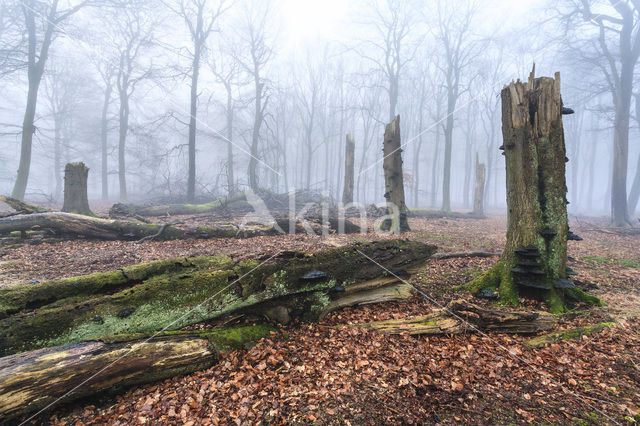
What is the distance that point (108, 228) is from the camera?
8.00 meters

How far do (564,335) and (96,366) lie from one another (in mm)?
5349

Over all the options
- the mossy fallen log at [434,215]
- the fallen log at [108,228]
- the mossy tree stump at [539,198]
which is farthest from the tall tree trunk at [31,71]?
the mossy fallen log at [434,215]

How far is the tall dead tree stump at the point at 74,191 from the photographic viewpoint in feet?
31.2

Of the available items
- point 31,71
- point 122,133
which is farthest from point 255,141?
point 31,71

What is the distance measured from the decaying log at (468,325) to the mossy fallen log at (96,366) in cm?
218

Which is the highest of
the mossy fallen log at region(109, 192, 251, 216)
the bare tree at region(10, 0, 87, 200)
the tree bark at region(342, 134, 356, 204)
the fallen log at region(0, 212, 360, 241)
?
the bare tree at region(10, 0, 87, 200)

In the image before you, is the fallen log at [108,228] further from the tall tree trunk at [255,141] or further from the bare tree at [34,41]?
the tall tree trunk at [255,141]

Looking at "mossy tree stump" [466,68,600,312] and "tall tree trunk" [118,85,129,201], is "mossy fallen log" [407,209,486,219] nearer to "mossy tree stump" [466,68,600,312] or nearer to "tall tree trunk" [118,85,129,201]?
"mossy tree stump" [466,68,600,312]

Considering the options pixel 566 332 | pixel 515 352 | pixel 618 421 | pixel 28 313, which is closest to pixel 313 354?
pixel 515 352

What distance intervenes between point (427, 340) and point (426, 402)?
1.11m

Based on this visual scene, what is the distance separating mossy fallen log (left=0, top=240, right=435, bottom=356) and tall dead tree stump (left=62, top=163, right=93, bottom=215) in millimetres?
8490

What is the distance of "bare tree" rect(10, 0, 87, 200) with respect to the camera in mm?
13352

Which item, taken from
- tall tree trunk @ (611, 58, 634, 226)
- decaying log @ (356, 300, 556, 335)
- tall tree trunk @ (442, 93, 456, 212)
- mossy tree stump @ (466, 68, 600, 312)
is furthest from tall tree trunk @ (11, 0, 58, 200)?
tall tree trunk @ (611, 58, 634, 226)

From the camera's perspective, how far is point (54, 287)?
10.4 ft
